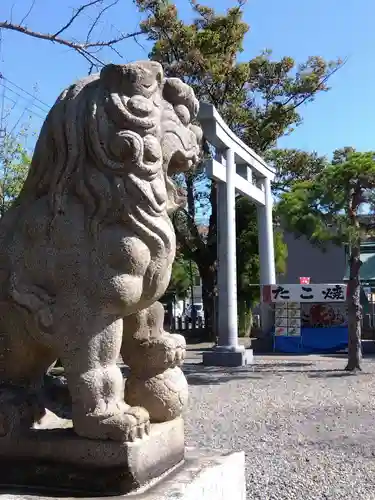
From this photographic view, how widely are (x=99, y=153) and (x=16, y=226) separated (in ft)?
1.40

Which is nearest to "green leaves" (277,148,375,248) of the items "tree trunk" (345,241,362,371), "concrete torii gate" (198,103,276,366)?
"tree trunk" (345,241,362,371)

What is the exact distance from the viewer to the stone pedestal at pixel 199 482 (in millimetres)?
2038

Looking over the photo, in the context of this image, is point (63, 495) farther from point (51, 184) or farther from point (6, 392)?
point (51, 184)

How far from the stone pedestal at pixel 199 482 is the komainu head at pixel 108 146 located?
3.05 feet

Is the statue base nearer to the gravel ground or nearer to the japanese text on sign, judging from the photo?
the gravel ground

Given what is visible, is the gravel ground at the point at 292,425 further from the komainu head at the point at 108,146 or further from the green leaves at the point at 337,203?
the komainu head at the point at 108,146

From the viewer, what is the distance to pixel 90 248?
213cm

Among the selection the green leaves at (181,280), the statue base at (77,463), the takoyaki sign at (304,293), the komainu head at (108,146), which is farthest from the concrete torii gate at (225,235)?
the green leaves at (181,280)

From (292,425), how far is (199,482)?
417 centimetres

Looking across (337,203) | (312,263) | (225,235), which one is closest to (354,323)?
(337,203)

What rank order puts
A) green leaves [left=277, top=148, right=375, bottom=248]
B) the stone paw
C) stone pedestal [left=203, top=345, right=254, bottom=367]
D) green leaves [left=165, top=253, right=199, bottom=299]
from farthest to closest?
1. green leaves [left=165, top=253, right=199, bottom=299]
2. stone pedestal [left=203, top=345, right=254, bottom=367]
3. green leaves [left=277, top=148, right=375, bottom=248]
4. the stone paw

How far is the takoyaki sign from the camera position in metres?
13.4

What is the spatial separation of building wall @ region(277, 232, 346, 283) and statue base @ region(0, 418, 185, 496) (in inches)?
903

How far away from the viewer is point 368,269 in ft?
67.1
